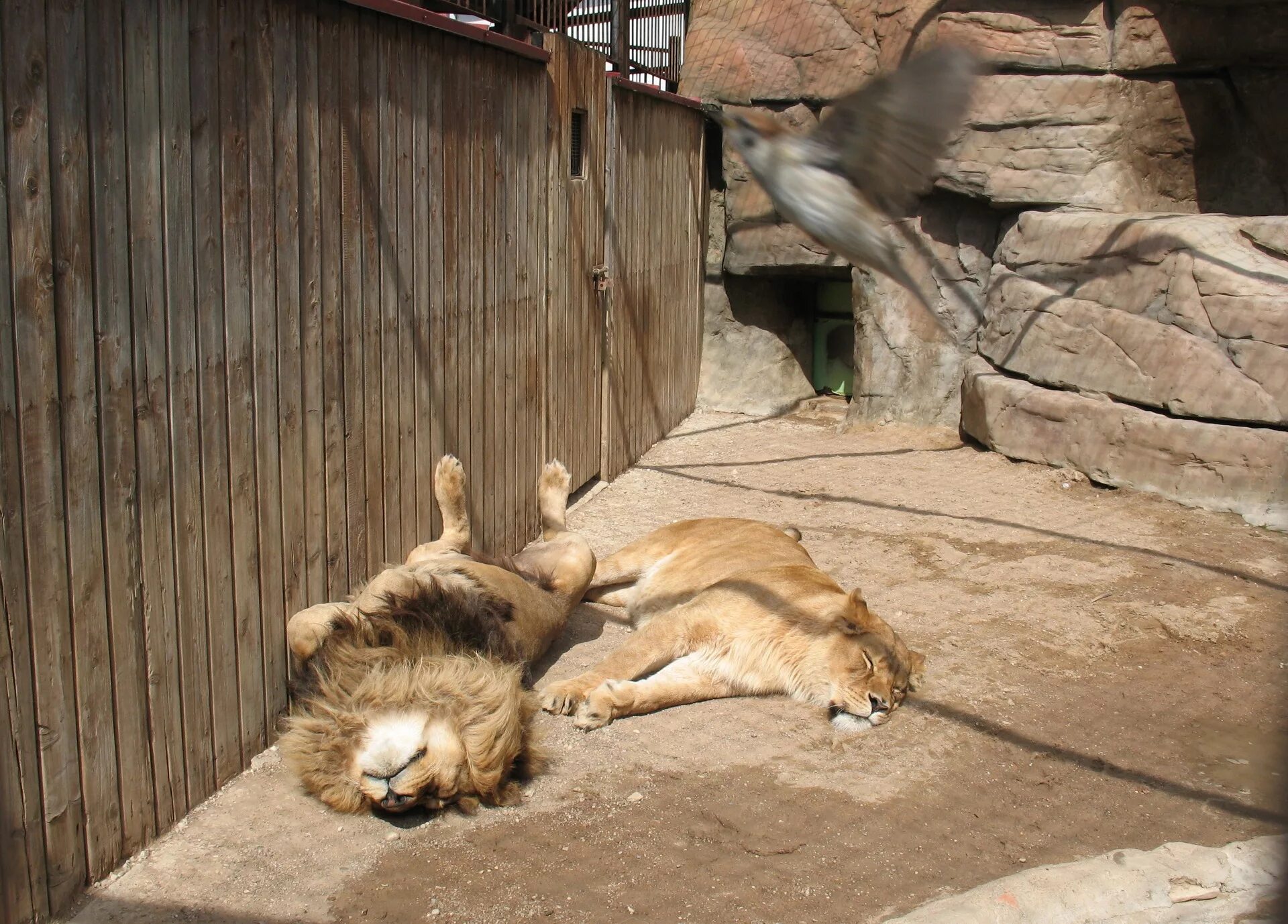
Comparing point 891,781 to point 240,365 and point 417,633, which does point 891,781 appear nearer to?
point 417,633

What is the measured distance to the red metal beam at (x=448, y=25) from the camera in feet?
14.4

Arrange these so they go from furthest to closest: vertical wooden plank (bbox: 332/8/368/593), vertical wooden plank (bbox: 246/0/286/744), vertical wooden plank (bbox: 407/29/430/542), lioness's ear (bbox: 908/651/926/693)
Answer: vertical wooden plank (bbox: 407/29/430/542) → lioness's ear (bbox: 908/651/926/693) → vertical wooden plank (bbox: 332/8/368/593) → vertical wooden plank (bbox: 246/0/286/744)

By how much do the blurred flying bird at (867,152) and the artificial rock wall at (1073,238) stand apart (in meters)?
3.44

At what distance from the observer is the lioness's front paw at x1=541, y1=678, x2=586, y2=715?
14.5 ft

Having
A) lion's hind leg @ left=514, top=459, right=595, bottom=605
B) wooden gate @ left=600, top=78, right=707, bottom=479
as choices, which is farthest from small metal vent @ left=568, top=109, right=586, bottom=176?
lion's hind leg @ left=514, top=459, right=595, bottom=605

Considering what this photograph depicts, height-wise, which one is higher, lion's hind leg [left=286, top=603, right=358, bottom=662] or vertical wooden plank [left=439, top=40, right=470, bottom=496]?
vertical wooden plank [left=439, top=40, right=470, bottom=496]

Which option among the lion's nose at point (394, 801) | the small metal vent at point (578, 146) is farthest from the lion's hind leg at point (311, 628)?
the small metal vent at point (578, 146)

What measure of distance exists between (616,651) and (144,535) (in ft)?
6.26

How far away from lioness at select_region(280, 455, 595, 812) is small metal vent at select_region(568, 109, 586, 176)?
3090mm

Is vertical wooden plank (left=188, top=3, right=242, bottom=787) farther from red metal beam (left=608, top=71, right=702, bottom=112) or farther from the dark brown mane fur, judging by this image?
red metal beam (left=608, top=71, right=702, bottom=112)

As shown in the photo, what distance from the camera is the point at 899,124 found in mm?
4340

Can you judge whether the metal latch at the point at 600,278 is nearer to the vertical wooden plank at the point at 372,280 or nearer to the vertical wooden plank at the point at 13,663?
the vertical wooden plank at the point at 372,280

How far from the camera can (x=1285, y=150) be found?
9.19 m

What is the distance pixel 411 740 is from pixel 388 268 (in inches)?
76.0
